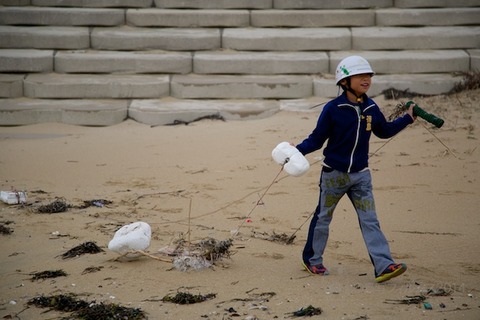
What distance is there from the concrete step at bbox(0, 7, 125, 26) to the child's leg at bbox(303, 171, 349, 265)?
7429 mm

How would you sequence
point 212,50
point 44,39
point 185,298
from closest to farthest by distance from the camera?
point 185,298
point 44,39
point 212,50

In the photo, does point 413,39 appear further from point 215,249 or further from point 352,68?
point 215,249

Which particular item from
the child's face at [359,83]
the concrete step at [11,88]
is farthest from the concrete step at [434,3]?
the child's face at [359,83]

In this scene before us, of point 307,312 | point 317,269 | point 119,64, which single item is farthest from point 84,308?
point 119,64

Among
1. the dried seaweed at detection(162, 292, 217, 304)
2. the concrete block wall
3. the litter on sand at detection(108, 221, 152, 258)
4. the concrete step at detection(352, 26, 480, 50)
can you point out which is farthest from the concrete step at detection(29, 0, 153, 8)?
the dried seaweed at detection(162, 292, 217, 304)

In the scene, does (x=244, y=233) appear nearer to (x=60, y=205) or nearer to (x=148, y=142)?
(x=60, y=205)

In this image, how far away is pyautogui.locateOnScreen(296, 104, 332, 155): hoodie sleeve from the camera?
5102 mm

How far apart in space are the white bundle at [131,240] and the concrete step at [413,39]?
681 centimetres

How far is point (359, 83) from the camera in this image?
16.7 ft

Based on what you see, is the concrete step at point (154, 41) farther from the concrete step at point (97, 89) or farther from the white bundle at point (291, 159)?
the white bundle at point (291, 159)

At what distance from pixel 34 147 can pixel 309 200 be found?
3778 mm

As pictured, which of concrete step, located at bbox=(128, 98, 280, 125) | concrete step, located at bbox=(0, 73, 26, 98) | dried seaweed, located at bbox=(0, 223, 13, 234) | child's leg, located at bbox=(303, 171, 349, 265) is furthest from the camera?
concrete step, located at bbox=(0, 73, 26, 98)

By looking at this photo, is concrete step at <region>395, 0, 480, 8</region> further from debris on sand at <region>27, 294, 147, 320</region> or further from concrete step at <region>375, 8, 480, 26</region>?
debris on sand at <region>27, 294, 147, 320</region>

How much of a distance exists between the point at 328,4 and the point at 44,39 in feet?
13.7
